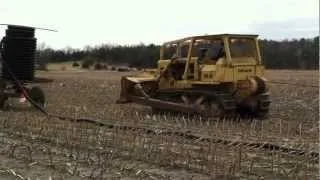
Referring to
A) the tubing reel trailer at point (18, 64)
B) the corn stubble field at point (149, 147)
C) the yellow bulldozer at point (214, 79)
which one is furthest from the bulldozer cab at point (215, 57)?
the tubing reel trailer at point (18, 64)

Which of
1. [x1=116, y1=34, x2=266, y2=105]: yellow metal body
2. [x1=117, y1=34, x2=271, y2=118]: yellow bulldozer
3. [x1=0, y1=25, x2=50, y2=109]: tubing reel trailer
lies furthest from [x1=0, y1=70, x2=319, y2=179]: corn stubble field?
[x1=0, y1=25, x2=50, y2=109]: tubing reel trailer

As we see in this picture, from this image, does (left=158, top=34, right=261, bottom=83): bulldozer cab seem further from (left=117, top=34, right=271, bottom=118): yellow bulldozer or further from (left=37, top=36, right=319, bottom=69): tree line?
(left=37, top=36, right=319, bottom=69): tree line

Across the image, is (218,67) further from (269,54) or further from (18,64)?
(269,54)

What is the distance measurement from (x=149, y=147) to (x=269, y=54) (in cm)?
5933

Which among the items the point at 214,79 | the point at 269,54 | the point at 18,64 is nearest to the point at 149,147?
the point at 214,79

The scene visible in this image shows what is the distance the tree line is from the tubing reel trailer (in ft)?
125

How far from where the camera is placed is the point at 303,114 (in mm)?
17938

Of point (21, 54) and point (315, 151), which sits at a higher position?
point (21, 54)

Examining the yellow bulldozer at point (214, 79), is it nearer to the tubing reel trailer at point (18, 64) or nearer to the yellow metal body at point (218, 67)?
the yellow metal body at point (218, 67)

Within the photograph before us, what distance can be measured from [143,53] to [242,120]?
60790 millimetres

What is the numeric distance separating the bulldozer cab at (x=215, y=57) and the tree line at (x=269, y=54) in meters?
39.8

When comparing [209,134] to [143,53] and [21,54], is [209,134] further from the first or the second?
[143,53]

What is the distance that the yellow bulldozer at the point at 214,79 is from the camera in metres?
16.0

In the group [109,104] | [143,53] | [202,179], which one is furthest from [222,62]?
[143,53]
